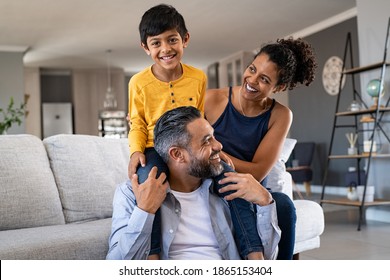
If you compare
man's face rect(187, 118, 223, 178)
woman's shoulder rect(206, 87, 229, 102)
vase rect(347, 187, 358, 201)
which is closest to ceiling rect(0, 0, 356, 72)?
vase rect(347, 187, 358, 201)

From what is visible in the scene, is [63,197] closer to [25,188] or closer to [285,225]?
[25,188]

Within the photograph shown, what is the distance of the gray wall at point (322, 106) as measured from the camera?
688cm

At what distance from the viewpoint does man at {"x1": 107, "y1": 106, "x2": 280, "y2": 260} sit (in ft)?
4.66

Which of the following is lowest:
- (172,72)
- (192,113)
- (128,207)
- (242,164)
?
(128,207)

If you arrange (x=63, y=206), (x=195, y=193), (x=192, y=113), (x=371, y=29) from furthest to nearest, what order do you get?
1. (x=371, y=29)
2. (x=63, y=206)
3. (x=195, y=193)
4. (x=192, y=113)

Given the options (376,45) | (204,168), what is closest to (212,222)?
(204,168)

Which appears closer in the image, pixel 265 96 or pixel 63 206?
pixel 265 96

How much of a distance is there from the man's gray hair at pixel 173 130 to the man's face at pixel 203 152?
20 millimetres

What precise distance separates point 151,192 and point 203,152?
0.20 meters

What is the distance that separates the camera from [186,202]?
1.58 m

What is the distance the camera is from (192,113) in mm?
1483
